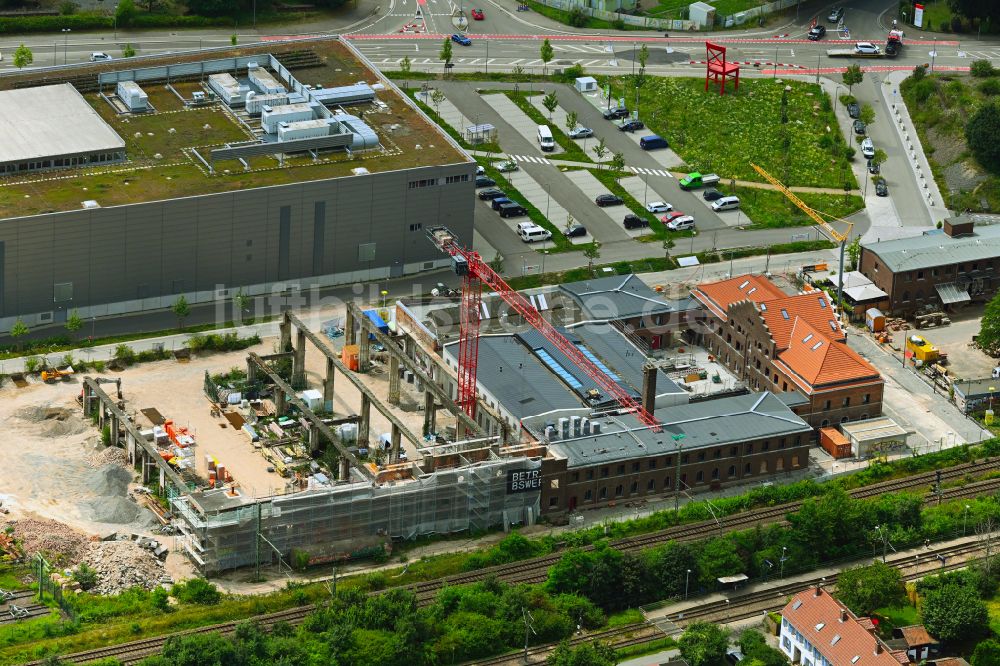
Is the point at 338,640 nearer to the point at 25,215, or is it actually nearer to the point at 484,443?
the point at 484,443

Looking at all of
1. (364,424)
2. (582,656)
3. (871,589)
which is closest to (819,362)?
(871,589)

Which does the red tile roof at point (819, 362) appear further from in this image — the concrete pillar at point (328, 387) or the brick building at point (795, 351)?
the concrete pillar at point (328, 387)

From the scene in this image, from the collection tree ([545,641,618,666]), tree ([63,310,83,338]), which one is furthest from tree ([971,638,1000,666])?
tree ([63,310,83,338])

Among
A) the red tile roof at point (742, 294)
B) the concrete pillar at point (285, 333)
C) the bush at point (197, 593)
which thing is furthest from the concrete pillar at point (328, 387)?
the red tile roof at point (742, 294)

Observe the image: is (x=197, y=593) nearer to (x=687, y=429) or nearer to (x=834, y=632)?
(x=687, y=429)

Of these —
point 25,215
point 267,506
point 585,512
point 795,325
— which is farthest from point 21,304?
point 795,325
